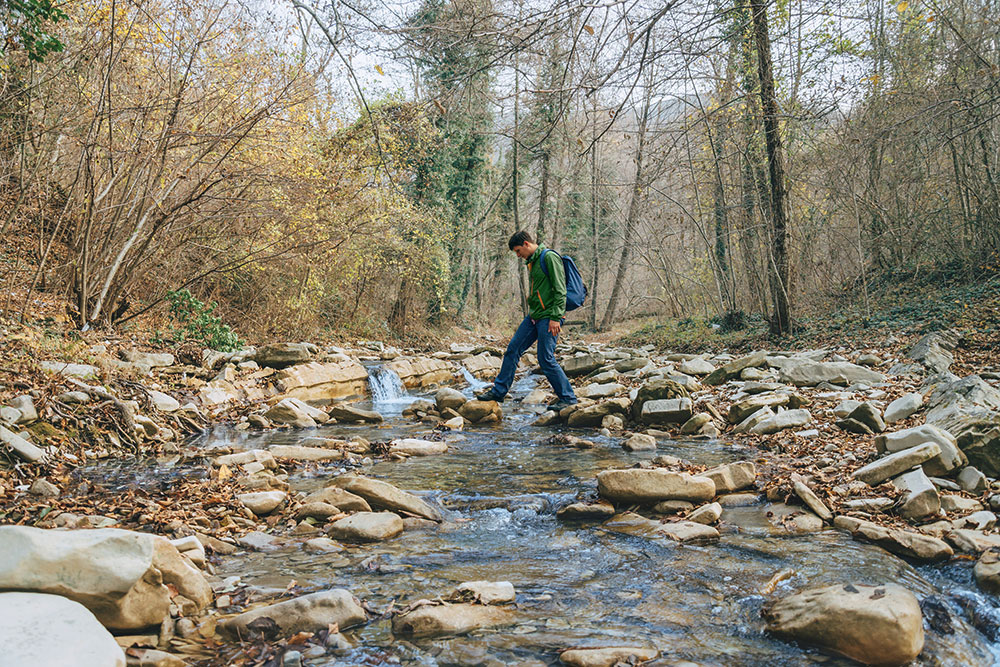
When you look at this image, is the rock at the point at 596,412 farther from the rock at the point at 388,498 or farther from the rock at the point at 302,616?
the rock at the point at 302,616

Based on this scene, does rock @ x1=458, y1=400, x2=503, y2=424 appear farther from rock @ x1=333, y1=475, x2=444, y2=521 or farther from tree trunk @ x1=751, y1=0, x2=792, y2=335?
tree trunk @ x1=751, y1=0, x2=792, y2=335

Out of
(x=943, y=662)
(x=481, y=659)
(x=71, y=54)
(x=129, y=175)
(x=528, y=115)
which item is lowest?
(x=943, y=662)

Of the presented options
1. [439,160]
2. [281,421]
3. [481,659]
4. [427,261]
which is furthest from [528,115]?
[439,160]

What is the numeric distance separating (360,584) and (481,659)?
3.05ft

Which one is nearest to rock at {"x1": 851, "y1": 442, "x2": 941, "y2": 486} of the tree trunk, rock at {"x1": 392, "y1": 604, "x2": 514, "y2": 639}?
rock at {"x1": 392, "y1": 604, "x2": 514, "y2": 639}

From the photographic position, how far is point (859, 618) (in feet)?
7.81

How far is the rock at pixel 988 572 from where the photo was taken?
2.81 m

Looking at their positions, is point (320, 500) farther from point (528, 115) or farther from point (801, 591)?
point (528, 115)

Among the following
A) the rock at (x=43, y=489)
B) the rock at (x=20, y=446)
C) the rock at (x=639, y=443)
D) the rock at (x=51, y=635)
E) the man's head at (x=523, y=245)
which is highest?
the man's head at (x=523, y=245)

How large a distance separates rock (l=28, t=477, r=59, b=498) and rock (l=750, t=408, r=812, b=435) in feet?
20.3

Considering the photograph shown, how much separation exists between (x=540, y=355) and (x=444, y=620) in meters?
5.20

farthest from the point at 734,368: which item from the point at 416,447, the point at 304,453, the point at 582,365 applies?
the point at 304,453

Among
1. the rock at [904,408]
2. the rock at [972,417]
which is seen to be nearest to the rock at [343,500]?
the rock at [972,417]

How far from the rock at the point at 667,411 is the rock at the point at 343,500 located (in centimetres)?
415
